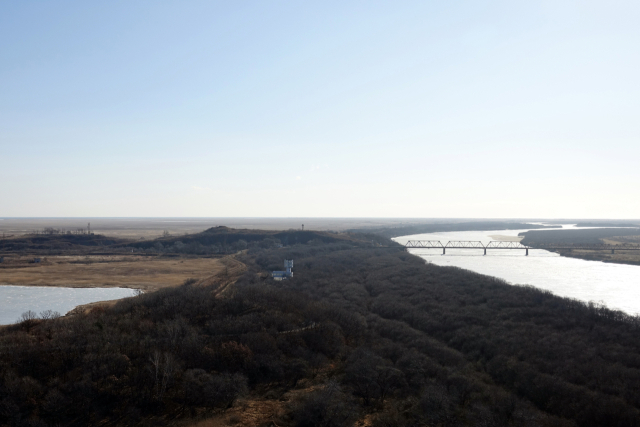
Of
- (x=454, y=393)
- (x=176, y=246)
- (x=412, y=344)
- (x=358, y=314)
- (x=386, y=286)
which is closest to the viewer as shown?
(x=454, y=393)

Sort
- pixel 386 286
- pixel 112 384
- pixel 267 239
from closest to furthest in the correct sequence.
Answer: pixel 112 384 → pixel 386 286 → pixel 267 239

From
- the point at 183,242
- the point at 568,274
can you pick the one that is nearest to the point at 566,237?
the point at 568,274

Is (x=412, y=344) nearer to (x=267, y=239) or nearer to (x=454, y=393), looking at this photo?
(x=454, y=393)

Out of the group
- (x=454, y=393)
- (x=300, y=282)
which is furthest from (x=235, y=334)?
(x=300, y=282)

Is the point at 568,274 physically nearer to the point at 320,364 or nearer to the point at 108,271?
the point at 320,364

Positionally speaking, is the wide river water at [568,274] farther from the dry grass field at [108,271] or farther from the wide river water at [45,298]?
the wide river water at [45,298]

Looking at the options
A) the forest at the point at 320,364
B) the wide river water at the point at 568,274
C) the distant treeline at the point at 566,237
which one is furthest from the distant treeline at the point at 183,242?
the forest at the point at 320,364
